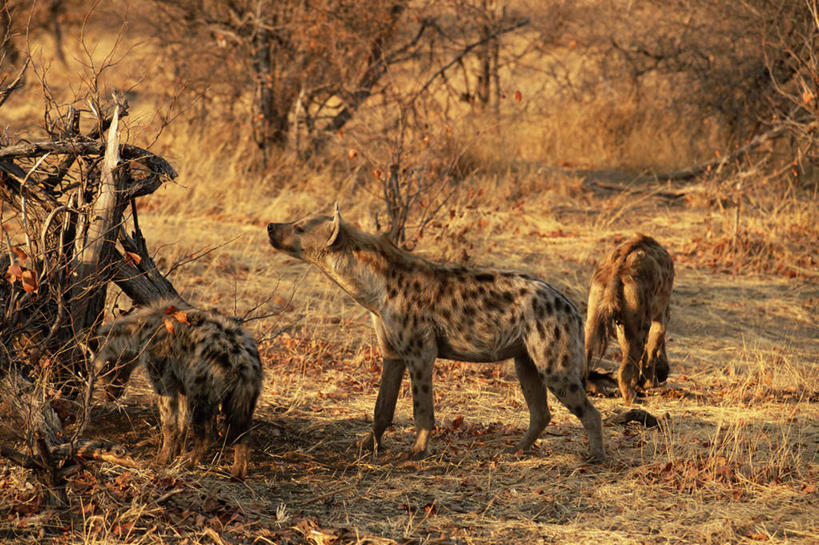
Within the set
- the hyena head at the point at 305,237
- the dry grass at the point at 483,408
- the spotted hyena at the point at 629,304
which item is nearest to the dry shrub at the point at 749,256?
the dry grass at the point at 483,408

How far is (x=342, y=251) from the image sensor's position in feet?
22.5

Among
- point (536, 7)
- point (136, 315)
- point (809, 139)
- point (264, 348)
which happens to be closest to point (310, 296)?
point (264, 348)

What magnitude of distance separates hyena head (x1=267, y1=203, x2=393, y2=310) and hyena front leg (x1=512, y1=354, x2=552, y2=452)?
1.12 m

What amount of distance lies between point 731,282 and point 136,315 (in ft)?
26.9

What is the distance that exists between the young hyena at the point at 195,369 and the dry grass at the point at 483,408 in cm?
25

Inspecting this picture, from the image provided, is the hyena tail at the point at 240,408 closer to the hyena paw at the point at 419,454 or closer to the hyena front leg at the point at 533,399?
the hyena paw at the point at 419,454

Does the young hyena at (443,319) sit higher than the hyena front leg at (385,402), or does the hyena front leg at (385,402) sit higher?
the young hyena at (443,319)

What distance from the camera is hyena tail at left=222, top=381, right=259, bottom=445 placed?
20.0 feet

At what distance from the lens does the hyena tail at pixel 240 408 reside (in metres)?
6.11

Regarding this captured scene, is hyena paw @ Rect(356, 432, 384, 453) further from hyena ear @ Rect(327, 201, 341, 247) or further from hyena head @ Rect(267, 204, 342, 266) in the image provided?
hyena ear @ Rect(327, 201, 341, 247)

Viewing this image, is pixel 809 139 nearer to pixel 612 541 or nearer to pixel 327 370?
pixel 327 370

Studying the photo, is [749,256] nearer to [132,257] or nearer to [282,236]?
[282,236]

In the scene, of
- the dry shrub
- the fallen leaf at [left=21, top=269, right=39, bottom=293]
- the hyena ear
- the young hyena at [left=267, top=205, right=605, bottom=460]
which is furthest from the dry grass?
the hyena ear

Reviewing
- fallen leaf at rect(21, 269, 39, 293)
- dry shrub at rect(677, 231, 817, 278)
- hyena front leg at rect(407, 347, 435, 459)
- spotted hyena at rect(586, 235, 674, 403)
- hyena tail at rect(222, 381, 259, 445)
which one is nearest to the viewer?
fallen leaf at rect(21, 269, 39, 293)
